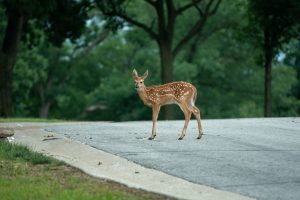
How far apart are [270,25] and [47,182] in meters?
24.8

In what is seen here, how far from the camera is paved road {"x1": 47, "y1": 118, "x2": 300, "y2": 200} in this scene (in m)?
9.73

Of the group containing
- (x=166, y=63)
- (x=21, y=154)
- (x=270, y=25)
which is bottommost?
(x=21, y=154)

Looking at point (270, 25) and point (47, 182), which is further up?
point (270, 25)

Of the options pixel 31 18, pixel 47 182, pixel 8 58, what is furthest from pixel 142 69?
pixel 47 182

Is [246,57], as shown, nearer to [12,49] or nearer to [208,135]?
[12,49]

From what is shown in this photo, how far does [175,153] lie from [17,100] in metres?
40.4

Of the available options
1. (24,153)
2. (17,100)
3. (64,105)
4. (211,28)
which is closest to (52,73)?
(64,105)

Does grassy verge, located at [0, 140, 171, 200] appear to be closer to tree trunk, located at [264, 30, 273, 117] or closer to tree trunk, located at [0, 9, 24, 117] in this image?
tree trunk, located at [0, 9, 24, 117]

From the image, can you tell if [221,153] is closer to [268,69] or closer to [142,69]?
[268,69]

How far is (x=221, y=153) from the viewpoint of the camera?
12.3 metres

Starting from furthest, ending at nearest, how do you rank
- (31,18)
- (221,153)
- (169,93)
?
(31,18)
(169,93)
(221,153)

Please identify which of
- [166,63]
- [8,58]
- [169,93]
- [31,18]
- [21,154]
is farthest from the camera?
[166,63]

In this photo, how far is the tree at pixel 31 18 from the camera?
30031 millimetres

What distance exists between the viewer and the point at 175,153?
12094 millimetres
